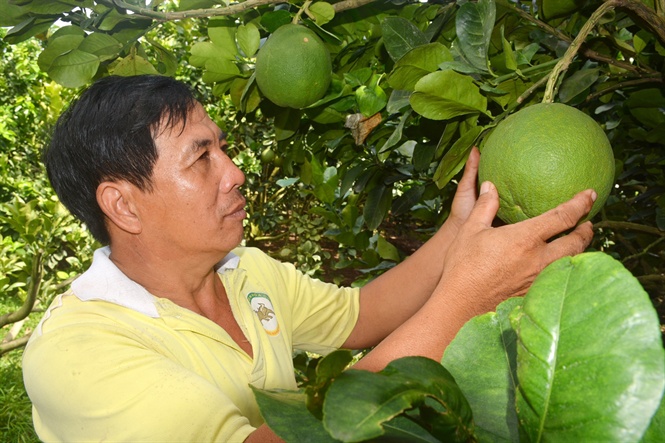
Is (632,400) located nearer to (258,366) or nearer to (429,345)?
(429,345)

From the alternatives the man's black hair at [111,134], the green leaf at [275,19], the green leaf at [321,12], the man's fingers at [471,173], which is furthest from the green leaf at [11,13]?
the man's fingers at [471,173]

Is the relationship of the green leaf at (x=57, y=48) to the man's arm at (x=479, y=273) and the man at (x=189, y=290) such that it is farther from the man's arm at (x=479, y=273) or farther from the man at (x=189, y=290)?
the man's arm at (x=479, y=273)

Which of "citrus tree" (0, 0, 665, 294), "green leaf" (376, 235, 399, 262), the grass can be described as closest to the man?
"citrus tree" (0, 0, 665, 294)

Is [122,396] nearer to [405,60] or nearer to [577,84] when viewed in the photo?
[405,60]

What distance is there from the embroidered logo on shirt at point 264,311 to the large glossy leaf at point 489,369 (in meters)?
1.07

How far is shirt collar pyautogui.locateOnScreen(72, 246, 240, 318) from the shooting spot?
139cm

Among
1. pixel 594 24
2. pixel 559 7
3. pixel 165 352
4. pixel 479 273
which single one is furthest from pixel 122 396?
pixel 559 7

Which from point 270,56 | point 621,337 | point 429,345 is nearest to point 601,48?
point 270,56

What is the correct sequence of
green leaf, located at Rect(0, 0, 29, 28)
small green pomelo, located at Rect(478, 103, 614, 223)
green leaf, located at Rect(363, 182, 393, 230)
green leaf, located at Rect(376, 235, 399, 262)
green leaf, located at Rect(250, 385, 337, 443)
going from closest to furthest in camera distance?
green leaf, located at Rect(250, 385, 337, 443) < small green pomelo, located at Rect(478, 103, 614, 223) < green leaf, located at Rect(0, 0, 29, 28) < green leaf, located at Rect(363, 182, 393, 230) < green leaf, located at Rect(376, 235, 399, 262)

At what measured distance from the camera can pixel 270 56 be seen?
1.29 meters

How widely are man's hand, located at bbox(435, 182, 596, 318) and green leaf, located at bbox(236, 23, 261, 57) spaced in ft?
2.13

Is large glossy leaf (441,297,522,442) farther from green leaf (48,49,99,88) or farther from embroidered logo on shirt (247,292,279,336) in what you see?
green leaf (48,49,99,88)

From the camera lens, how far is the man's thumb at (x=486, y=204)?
39.1 inches

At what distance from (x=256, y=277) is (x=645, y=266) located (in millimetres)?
1799
